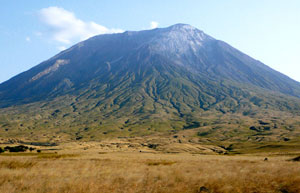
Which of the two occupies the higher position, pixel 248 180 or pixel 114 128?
pixel 248 180

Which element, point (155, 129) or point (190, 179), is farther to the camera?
point (155, 129)

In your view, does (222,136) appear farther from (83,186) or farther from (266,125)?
(83,186)

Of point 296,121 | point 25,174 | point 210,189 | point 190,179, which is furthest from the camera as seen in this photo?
point 296,121

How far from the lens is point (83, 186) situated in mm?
12492

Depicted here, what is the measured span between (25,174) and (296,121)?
211 metres

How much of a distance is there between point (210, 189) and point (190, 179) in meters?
2.38

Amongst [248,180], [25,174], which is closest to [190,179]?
[248,180]

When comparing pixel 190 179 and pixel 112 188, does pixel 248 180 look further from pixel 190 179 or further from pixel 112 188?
pixel 112 188

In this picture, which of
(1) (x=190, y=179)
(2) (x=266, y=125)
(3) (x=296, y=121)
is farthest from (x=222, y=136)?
(1) (x=190, y=179)

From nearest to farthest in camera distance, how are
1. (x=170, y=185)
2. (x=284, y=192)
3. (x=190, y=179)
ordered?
(x=284, y=192) < (x=170, y=185) < (x=190, y=179)

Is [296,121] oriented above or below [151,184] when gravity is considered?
below

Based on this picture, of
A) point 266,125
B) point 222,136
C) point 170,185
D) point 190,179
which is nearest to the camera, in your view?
point 170,185

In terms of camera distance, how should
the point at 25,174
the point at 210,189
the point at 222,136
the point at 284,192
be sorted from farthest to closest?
1. the point at 222,136
2. the point at 25,174
3. the point at 210,189
4. the point at 284,192

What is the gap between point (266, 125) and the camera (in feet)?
582
